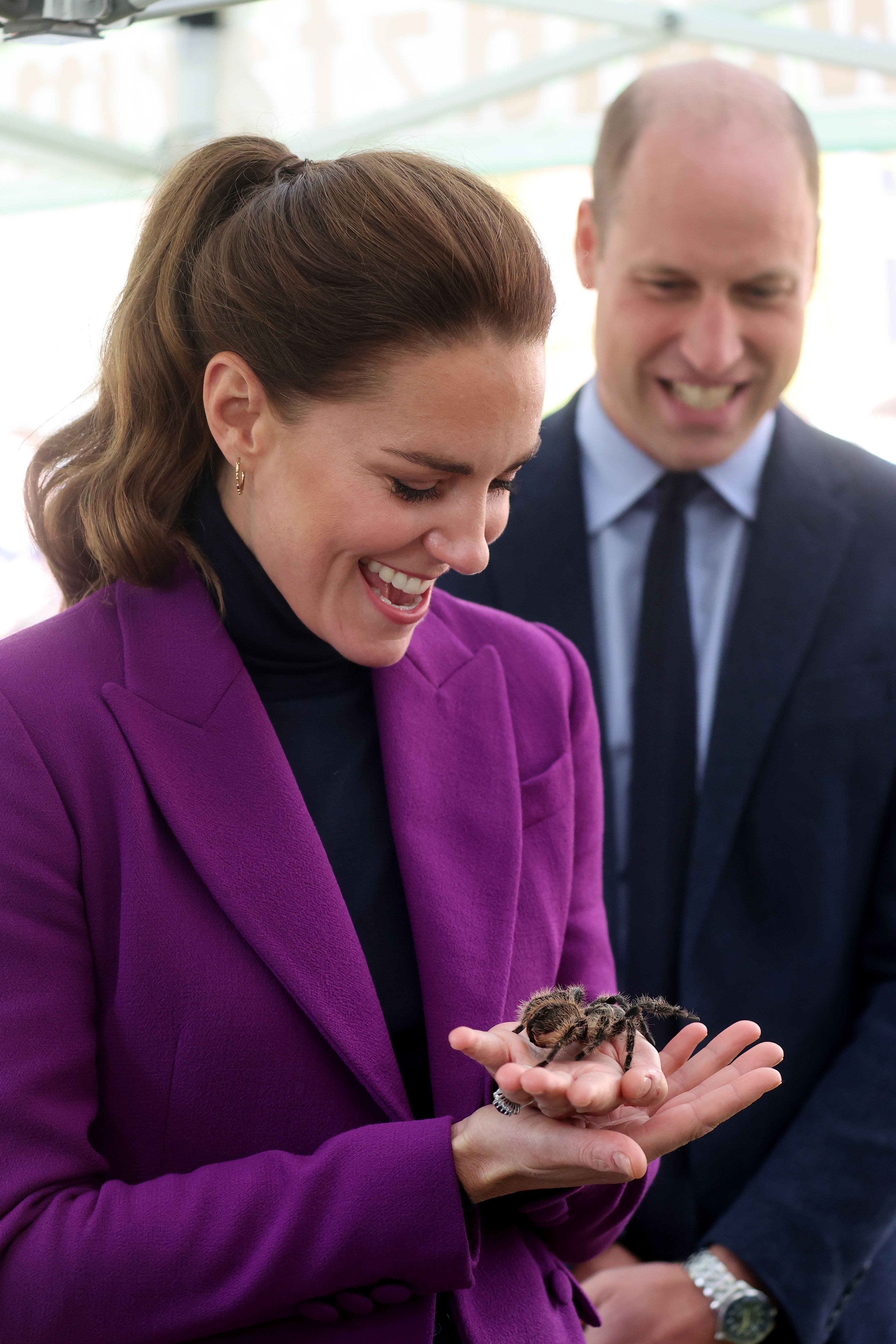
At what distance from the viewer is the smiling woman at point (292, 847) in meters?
1.42

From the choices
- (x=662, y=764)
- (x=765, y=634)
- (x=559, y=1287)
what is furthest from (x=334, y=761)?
(x=765, y=634)

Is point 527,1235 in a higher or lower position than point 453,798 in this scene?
lower

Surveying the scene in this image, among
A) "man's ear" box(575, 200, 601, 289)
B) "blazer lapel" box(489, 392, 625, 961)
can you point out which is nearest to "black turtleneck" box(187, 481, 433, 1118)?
"blazer lapel" box(489, 392, 625, 961)

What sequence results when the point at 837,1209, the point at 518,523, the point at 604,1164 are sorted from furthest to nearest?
the point at 518,523 < the point at 837,1209 < the point at 604,1164

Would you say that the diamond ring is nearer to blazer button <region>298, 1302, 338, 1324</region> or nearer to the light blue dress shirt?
blazer button <region>298, 1302, 338, 1324</region>

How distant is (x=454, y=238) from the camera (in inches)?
60.7

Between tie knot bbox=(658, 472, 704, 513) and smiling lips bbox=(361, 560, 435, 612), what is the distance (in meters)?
0.97

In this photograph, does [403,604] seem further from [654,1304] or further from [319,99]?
[319,99]

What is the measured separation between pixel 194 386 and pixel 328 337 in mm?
239

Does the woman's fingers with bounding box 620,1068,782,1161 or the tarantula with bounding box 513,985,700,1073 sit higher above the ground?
the tarantula with bounding box 513,985,700,1073

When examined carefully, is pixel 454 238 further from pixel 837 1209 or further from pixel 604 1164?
pixel 837 1209

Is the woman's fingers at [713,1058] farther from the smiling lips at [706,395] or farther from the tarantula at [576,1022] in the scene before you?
the smiling lips at [706,395]

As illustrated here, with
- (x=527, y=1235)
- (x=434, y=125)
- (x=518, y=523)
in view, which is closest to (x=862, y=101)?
(x=434, y=125)

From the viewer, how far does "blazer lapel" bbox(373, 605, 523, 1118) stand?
1605mm
